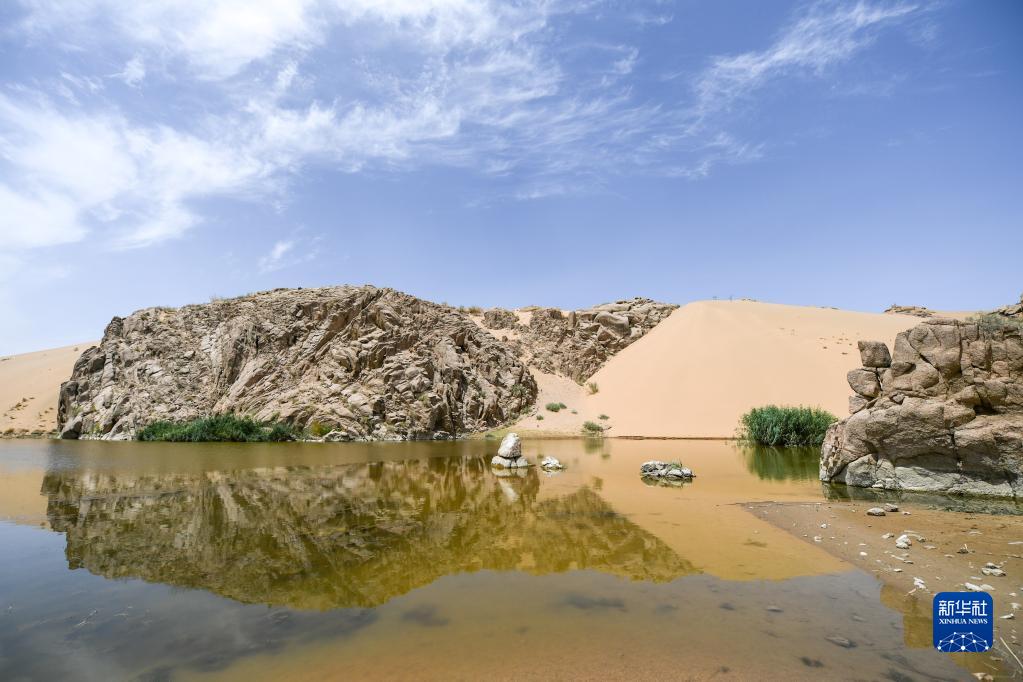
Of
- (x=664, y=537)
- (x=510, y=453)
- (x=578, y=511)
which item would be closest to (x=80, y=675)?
(x=664, y=537)

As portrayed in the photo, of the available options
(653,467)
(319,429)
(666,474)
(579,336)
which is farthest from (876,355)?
(579,336)

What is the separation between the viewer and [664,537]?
735 cm

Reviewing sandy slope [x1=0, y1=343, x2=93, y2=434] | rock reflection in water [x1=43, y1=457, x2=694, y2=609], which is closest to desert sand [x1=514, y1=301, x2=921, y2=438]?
rock reflection in water [x1=43, y1=457, x2=694, y2=609]

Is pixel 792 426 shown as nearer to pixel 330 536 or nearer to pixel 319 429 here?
pixel 330 536

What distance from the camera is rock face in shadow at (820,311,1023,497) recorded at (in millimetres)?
9867

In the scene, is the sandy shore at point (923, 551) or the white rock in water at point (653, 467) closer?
the sandy shore at point (923, 551)

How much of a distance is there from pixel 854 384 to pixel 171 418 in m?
33.8

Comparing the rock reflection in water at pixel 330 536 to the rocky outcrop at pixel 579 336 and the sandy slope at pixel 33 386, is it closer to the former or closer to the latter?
the rocky outcrop at pixel 579 336

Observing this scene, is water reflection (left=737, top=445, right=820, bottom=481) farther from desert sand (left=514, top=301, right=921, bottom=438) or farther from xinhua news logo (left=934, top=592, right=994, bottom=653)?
xinhua news logo (left=934, top=592, right=994, bottom=653)

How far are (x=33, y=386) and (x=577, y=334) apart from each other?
151ft

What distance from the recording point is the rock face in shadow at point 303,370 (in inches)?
1196

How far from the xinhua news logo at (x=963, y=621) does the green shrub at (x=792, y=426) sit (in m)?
20.5

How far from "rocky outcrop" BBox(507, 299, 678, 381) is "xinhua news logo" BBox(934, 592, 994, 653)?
3571 centimetres

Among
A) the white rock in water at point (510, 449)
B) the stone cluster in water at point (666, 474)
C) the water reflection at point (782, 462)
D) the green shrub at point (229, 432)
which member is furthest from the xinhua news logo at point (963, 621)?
the green shrub at point (229, 432)
